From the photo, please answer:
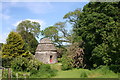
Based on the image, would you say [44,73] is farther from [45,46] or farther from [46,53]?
[45,46]

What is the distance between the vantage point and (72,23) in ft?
118

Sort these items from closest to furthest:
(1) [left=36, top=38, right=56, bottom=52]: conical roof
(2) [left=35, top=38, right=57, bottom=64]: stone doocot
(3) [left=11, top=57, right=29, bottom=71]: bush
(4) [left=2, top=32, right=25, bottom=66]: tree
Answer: (3) [left=11, top=57, right=29, bottom=71]: bush
(4) [left=2, top=32, right=25, bottom=66]: tree
(2) [left=35, top=38, right=57, bottom=64]: stone doocot
(1) [left=36, top=38, right=56, bottom=52]: conical roof

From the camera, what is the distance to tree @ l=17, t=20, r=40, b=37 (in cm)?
4939

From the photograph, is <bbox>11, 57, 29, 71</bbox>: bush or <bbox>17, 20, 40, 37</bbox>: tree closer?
<bbox>11, 57, 29, 71</bbox>: bush

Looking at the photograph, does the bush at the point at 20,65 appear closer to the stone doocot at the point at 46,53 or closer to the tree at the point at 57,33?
the stone doocot at the point at 46,53

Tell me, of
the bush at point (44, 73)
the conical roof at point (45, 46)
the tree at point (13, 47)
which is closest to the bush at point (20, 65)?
the bush at point (44, 73)

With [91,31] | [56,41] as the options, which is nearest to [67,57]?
[91,31]

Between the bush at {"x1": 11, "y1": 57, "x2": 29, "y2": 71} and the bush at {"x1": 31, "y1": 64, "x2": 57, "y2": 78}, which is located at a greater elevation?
the bush at {"x1": 11, "y1": 57, "x2": 29, "y2": 71}

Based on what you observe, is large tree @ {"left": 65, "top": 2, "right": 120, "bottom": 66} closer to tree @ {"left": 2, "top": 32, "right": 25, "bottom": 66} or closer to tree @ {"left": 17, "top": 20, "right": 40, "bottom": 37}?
tree @ {"left": 2, "top": 32, "right": 25, "bottom": 66}

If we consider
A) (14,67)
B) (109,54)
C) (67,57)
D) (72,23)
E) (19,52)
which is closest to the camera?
(109,54)

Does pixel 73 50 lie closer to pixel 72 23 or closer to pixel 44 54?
pixel 44 54

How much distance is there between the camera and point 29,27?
50562 mm

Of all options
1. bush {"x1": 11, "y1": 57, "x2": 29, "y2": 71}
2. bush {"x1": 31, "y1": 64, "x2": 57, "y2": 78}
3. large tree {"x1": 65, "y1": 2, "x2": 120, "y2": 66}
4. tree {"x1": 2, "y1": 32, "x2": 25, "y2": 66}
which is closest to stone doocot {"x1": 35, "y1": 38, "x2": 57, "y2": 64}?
tree {"x1": 2, "y1": 32, "x2": 25, "y2": 66}

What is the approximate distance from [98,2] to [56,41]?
26.2 m
